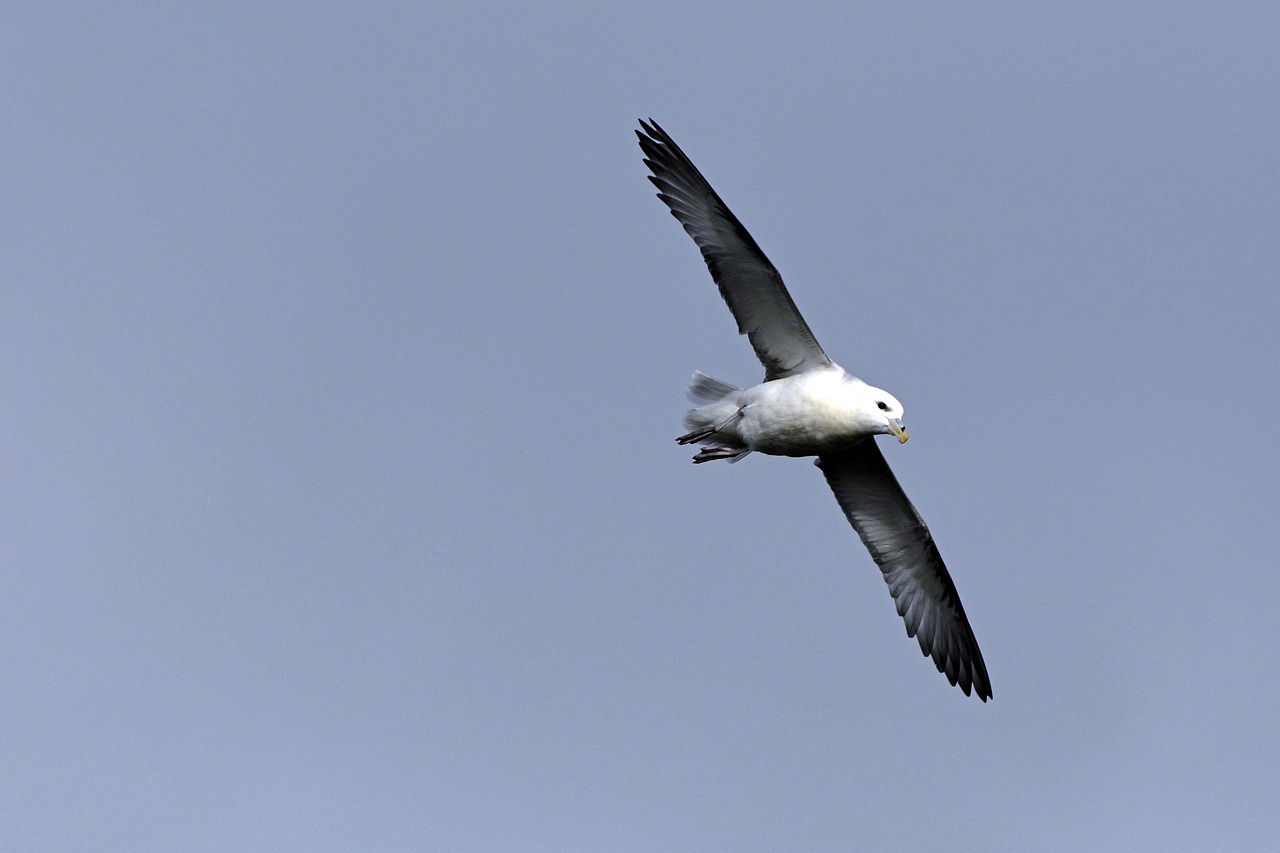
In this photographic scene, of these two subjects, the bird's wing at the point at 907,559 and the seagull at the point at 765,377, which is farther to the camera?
the bird's wing at the point at 907,559

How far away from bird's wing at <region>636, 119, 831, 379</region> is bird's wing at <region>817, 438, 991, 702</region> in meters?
1.62

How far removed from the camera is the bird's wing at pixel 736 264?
1329 cm

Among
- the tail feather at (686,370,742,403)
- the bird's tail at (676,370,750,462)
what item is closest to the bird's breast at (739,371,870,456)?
the bird's tail at (676,370,750,462)

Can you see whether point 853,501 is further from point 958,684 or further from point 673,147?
point 673,147

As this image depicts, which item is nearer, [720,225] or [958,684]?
[720,225]

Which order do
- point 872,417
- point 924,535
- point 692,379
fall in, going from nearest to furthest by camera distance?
point 872,417
point 692,379
point 924,535

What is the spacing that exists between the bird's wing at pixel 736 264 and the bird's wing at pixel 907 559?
5.33 ft

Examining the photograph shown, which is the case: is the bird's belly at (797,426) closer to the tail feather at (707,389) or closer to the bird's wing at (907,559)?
the tail feather at (707,389)

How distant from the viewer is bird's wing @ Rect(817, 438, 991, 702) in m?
15.3

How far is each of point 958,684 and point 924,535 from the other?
1801 mm

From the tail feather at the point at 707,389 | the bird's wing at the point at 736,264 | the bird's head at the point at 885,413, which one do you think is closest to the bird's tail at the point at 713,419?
the tail feather at the point at 707,389

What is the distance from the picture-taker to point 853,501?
1569 cm

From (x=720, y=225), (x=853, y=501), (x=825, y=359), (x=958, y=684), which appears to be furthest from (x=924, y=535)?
(x=720, y=225)

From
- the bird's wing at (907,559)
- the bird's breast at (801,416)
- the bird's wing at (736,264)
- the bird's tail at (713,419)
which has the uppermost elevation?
the bird's wing at (736,264)
